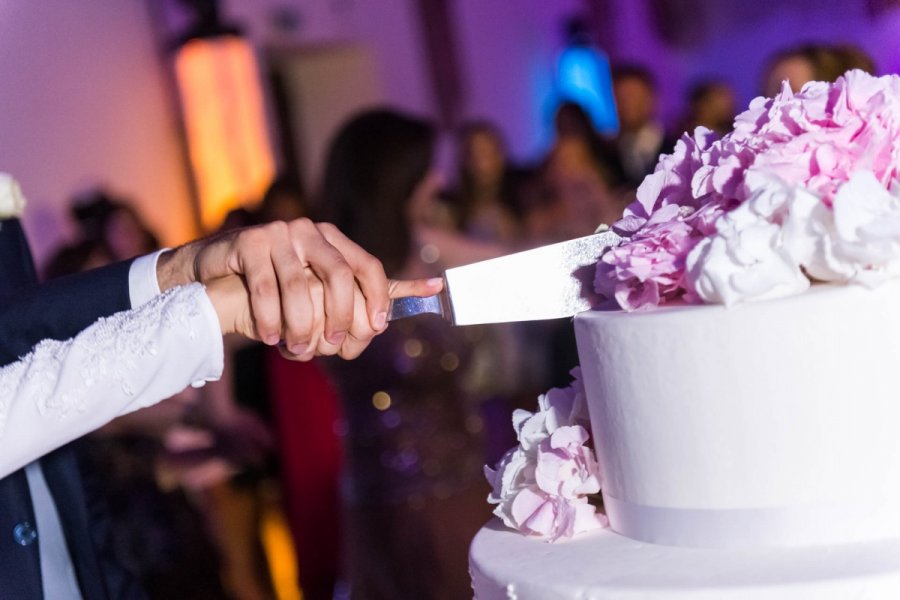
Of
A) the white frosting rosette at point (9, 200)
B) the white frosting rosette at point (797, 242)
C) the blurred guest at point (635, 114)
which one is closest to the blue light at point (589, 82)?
the blurred guest at point (635, 114)

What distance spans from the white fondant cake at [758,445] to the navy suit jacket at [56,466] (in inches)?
26.2

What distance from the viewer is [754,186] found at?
3.83ft

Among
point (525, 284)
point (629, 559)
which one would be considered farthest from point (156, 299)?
point (629, 559)

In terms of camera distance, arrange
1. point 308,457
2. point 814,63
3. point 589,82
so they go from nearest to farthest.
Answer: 1. point 814,63
2. point 308,457
3. point 589,82

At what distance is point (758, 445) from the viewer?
115cm

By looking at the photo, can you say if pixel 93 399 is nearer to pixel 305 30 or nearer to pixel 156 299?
pixel 156 299

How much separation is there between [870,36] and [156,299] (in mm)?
6434

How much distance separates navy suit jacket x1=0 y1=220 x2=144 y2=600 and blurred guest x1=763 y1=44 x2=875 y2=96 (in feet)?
8.55

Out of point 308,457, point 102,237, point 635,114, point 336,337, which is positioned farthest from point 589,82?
point 336,337

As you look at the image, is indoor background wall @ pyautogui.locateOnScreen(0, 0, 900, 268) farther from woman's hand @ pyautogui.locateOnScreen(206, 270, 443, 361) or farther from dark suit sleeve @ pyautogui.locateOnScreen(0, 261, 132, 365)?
woman's hand @ pyautogui.locateOnScreen(206, 270, 443, 361)

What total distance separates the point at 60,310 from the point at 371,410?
82.8 inches

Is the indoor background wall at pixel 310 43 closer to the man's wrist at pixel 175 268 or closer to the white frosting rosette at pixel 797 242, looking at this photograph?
the man's wrist at pixel 175 268

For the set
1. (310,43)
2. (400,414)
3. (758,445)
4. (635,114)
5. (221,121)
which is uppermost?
(310,43)

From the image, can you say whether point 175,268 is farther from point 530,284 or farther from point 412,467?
point 412,467
